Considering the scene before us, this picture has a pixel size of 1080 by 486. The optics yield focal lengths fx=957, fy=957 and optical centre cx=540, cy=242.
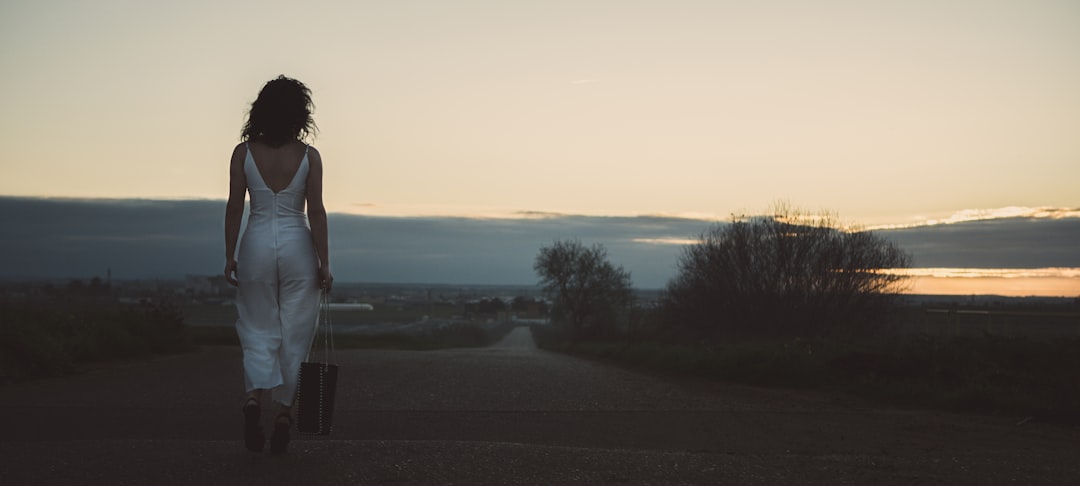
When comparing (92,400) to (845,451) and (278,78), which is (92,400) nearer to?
(278,78)

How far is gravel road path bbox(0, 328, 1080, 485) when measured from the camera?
5695 mm

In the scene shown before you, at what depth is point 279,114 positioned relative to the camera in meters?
6.00

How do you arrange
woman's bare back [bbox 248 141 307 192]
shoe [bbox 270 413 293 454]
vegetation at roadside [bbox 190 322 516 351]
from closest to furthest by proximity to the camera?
1. shoe [bbox 270 413 293 454]
2. woman's bare back [bbox 248 141 307 192]
3. vegetation at roadside [bbox 190 322 516 351]

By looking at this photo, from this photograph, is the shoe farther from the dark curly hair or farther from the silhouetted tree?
the silhouetted tree

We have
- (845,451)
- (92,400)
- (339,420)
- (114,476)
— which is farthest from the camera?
(92,400)

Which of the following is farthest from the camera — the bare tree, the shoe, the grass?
the bare tree

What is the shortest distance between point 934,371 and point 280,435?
11822 mm

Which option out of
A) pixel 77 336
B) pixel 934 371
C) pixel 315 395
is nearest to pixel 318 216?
pixel 315 395

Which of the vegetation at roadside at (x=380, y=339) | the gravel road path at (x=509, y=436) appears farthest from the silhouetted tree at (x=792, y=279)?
the gravel road path at (x=509, y=436)

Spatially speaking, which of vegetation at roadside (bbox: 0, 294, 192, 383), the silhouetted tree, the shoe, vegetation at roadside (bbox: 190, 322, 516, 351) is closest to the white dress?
the shoe

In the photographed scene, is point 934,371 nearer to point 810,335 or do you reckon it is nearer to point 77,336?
point 77,336

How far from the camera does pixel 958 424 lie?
1087cm

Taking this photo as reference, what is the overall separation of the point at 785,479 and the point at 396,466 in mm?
2413

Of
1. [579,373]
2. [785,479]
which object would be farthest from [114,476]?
[579,373]
